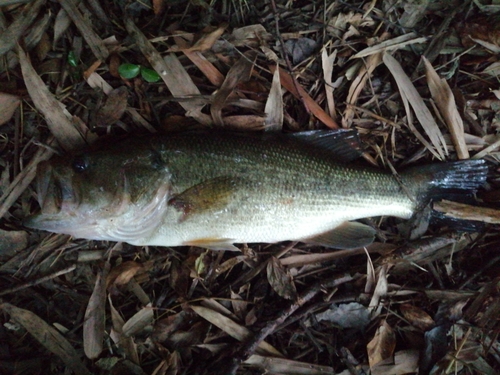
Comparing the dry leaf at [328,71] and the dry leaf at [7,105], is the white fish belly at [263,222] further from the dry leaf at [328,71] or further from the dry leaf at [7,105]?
the dry leaf at [7,105]

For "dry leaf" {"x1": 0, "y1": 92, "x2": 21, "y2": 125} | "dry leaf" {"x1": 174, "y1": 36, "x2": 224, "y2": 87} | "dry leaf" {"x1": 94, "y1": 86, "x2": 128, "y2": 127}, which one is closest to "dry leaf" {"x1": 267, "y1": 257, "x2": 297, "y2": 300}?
"dry leaf" {"x1": 174, "y1": 36, "x2": 224, "y2": 87}

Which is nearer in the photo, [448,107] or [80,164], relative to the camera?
[80,164]

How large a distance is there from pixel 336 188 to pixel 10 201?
7.83 ft

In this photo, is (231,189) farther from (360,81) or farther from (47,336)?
(47,336)

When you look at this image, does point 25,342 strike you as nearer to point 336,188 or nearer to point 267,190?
point 267,190

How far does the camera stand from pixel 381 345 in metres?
2.64

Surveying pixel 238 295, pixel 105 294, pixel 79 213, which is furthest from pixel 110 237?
pixel 238 295

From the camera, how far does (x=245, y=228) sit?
2.50 m

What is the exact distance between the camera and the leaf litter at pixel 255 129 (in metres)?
2.55

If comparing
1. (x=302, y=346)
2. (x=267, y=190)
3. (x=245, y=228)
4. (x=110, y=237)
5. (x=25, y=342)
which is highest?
(x=110, y=237)

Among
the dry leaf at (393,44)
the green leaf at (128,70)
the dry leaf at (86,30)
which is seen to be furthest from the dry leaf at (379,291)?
the dry leaf at (86,30)

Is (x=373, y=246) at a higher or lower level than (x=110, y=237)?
lower

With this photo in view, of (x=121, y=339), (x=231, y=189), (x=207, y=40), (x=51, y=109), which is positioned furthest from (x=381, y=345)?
(x=51, y=109)

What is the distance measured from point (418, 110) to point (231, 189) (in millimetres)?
1588
